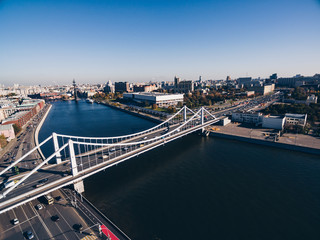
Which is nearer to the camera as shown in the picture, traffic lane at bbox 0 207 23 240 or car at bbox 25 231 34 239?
car at bbox 25 231 34 239

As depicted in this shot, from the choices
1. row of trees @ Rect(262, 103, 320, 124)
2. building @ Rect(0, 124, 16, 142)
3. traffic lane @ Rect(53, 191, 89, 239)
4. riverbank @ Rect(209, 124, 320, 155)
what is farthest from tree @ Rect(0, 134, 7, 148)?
row of trees @ Rect(262, 103, 320, 124)

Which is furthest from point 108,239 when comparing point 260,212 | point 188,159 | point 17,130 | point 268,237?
point 17,130

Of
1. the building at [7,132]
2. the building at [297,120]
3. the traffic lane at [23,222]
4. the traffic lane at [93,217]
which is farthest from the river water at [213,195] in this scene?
the building at [7,132]

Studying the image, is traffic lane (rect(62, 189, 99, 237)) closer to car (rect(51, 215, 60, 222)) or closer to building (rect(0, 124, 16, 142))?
car (rect(51, 215, 60, 222))

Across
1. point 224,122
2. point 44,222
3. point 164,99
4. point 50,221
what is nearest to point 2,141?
point 44,222

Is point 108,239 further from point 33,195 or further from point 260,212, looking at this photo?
point 260,212

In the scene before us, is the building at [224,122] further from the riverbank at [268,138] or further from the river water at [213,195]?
the river water at [213,195]

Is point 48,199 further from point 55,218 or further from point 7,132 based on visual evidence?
point 7,132
